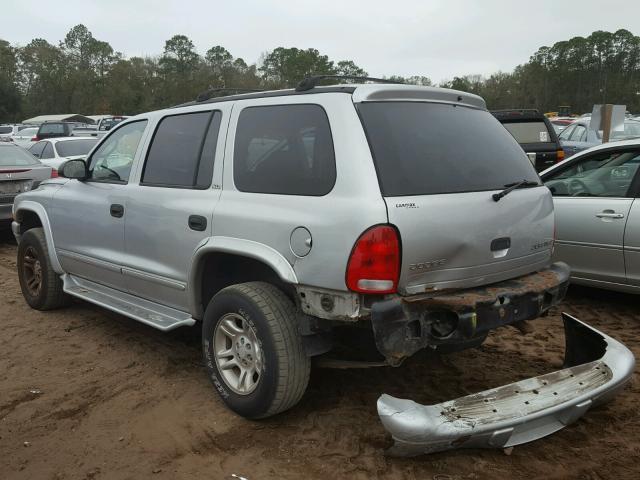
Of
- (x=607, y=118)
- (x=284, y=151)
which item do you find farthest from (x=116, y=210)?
(x=607, y=118)

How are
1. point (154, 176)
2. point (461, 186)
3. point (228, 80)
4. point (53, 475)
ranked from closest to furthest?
point (53, 475) < point (461, 186) < point (154, 176) < point (228, 80)

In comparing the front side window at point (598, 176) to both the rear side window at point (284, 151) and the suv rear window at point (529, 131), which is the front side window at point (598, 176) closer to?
the rear side window at point (284, 151)

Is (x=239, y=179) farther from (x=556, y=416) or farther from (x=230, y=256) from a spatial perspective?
(x=556, y=416)

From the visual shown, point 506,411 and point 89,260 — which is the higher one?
point 89,260

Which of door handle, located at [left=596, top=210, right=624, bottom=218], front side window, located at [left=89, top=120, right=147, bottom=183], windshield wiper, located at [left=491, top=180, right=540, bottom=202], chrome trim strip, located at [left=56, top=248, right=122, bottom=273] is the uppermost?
front side window, located at [left=89, top=120, right=147, bottom=183]

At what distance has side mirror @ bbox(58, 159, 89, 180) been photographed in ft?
15.6

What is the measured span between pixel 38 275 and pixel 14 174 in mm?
3918

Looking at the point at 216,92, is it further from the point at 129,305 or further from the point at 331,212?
the point at 331,212

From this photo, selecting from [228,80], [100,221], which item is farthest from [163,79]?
[100,221]

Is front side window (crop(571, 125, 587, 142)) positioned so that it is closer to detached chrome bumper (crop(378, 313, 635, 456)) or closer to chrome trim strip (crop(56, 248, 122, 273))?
detached chrome bumper (crop(378, 313, 635, 456))

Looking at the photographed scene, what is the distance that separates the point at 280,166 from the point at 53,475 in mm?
1980

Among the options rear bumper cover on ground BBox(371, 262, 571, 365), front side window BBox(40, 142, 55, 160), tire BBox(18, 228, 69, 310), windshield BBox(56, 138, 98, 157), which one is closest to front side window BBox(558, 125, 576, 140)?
windshield BBox(56, 138, 98, 157)

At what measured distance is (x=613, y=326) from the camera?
4922 millimetres

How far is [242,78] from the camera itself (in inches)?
2613
